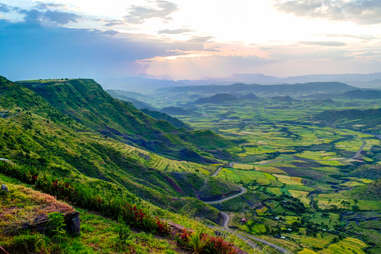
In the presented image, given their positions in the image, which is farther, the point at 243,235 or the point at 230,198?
the point at 230,198

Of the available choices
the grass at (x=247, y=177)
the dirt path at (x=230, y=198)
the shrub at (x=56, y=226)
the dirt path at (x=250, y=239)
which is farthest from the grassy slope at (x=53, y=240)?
the grass at (x=247, y=177)

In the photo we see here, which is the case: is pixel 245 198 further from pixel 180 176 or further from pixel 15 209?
pixel 15 209

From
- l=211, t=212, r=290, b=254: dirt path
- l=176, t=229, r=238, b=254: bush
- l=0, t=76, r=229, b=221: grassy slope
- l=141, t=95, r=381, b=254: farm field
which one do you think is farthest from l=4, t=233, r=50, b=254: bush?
l=141, t=95, r=381, b=254: farm field

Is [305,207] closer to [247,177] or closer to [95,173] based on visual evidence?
[247,177]

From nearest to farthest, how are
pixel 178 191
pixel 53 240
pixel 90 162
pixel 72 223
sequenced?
pixel 53 240, pixel 72 223, pixel 90 162, pixel 178 191

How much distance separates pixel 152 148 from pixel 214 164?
51731 mm

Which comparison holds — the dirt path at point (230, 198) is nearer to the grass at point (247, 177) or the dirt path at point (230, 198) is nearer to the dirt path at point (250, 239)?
the dirt path at point (250, 239)

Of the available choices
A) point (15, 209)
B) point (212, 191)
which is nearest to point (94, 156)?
point (212, 191)

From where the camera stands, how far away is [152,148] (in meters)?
196

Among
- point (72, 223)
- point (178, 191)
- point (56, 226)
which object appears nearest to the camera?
point (56, 226)

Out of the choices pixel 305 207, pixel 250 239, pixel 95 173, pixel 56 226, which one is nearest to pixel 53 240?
pixel 56 226

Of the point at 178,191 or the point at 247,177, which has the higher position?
the point at 178,191

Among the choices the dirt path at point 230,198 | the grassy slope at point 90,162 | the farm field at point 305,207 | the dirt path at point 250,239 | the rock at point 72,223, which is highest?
the rock at point 72,223

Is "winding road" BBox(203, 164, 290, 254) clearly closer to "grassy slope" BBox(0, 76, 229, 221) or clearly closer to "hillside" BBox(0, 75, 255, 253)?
"hillside" BBox(0, 75, 255, 253)
